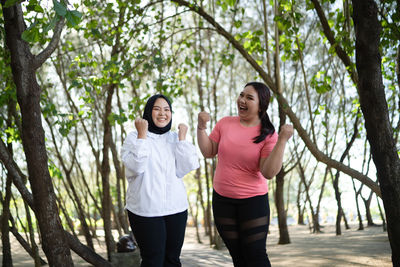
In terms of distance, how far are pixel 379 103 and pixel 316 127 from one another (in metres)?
7.42

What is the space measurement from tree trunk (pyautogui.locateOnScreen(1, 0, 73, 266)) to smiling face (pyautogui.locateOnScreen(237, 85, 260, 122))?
4.82 ft

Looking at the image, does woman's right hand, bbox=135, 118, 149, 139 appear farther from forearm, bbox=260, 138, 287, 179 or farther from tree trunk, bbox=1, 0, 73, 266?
tree trunk, bbox=1, 0, 73, 266

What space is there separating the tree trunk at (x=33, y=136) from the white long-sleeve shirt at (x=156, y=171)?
840 millimetres

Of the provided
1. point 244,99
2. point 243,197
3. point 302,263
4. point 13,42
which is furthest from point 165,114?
point 302,263

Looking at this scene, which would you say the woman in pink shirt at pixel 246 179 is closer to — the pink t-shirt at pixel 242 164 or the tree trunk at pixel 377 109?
the pink t-shirt at pixel 242 164

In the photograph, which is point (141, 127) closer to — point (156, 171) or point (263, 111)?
point (156, 171)

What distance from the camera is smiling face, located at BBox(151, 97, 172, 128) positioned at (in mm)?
2545

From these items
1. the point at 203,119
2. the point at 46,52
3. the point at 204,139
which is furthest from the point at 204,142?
the point at 46,52

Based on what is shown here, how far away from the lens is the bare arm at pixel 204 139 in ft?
8.39

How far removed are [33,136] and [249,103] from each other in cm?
155

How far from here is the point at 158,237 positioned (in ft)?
7.79

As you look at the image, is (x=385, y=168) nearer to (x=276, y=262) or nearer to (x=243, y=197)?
(x=243, y=197)

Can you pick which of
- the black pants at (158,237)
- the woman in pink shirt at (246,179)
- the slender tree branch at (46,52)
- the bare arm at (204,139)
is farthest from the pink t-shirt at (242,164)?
the slender tree branch at (46,52)

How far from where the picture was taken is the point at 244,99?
256 cm
